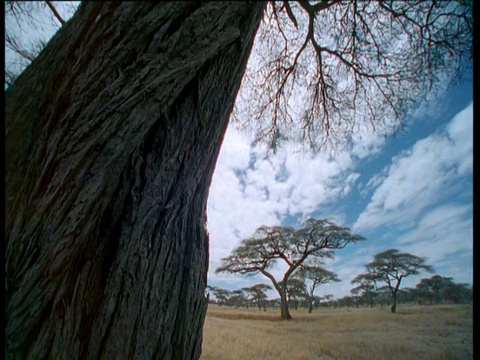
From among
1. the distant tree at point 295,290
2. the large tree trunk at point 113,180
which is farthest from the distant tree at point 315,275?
the large tree trunk at point 113,180

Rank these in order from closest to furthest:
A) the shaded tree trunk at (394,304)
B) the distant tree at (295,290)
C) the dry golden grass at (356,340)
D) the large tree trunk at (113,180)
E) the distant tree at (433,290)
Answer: the large tree trunk at (113,180), the dry golden grass at (356,340), the distant tree at (433,290), the shaded tree trunk at (394,304), the distant tree at (295,290)

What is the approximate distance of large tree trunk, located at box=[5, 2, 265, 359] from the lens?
23.2 inches

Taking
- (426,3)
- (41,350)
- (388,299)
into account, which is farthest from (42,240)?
(388,299)

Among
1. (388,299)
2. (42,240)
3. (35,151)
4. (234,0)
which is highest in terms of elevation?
(234,0)

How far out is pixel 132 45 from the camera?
0.67 meters

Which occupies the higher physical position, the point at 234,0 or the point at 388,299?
the point at 234,0

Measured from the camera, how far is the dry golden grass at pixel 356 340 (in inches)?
75.0

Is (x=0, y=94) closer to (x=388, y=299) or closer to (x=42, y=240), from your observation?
(x=42, y=240)

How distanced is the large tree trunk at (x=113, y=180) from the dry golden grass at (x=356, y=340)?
1.52 m

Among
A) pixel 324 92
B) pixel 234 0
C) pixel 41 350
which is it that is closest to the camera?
pixel 41 350

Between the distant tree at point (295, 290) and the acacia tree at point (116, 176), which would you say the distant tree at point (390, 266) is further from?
the acacia tree at point (116, 176)

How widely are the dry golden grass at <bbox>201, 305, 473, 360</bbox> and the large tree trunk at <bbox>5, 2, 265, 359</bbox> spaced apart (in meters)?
1.52

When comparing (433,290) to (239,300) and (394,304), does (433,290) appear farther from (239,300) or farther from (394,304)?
(239,300)

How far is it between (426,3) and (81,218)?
2.56 m
